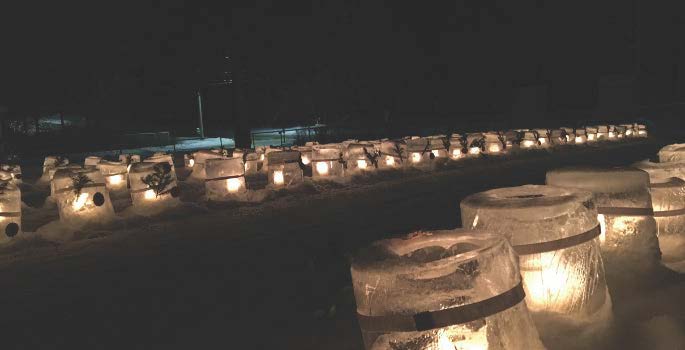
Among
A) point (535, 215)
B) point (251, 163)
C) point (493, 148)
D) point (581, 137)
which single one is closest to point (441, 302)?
point (535, 215)

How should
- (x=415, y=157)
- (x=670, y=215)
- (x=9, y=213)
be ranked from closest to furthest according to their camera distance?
(x=670, y=215) → (x=9, y=213) → (x=415, y=157)

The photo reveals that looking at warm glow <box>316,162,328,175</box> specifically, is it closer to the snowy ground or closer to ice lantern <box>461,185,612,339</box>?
the snowy ground

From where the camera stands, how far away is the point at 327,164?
573 inches

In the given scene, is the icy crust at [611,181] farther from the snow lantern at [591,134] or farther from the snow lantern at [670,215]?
the snow lantern at [591,134]

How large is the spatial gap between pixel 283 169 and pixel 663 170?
30.1 ft

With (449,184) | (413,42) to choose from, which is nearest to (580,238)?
(449,184)

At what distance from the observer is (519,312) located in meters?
3.20

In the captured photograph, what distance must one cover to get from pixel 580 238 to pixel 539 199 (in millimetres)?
390

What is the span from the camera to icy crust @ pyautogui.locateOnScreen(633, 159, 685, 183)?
6.01 m

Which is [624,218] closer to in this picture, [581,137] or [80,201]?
[80,201]

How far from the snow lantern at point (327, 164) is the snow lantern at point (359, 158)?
0.76m

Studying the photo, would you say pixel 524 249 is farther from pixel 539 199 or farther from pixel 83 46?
pixel 83 46

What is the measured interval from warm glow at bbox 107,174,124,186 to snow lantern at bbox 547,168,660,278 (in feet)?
37.8

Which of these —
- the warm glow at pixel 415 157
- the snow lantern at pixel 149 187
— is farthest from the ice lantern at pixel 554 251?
the warm glow at pixel 415 157
